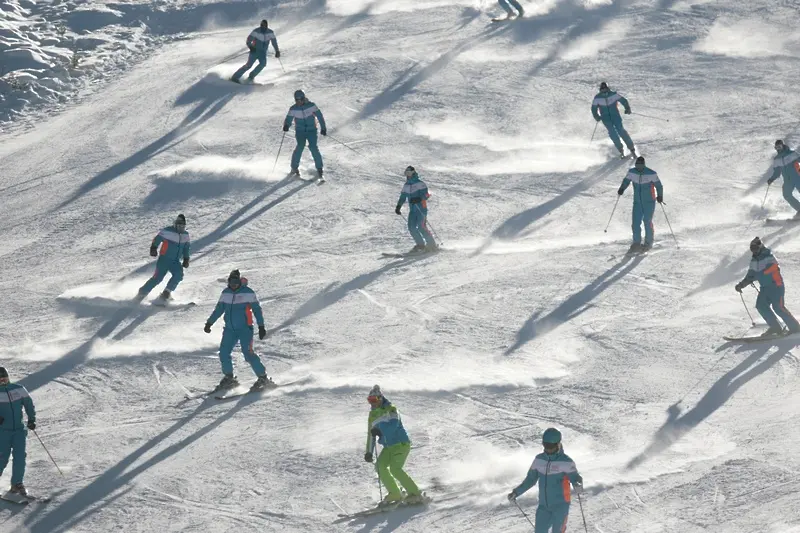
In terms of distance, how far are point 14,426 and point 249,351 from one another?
2.99m

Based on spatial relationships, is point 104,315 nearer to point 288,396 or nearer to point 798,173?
point 288,396

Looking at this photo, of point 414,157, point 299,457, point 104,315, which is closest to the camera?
point 299,457

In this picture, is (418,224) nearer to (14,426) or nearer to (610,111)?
(610,111)

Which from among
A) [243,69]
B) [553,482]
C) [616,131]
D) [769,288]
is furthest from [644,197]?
[243,69]

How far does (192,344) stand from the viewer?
16453mm

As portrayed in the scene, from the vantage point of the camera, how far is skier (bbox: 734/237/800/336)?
15.4 meters

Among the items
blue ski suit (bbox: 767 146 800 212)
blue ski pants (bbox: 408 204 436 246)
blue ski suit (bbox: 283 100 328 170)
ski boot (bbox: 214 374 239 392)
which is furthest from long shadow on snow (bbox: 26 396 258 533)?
blue ski suit (bbox: 767 146 800 212)

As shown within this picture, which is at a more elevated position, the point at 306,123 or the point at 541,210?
the point at 306,123

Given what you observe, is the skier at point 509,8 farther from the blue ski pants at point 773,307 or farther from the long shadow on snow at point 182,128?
the blue ski pants at point 773,307

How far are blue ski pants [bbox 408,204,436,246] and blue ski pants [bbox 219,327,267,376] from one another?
194 inches

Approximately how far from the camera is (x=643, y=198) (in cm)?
1866

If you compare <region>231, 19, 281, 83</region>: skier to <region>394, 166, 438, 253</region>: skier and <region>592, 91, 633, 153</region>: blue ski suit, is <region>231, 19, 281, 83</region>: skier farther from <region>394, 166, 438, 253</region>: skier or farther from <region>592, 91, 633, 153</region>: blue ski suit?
<region>394, 166, 438, 253</region>: skier

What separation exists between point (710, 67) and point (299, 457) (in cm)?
1628

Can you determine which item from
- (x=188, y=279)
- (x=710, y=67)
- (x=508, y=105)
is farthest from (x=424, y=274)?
(x=710, y=67)
